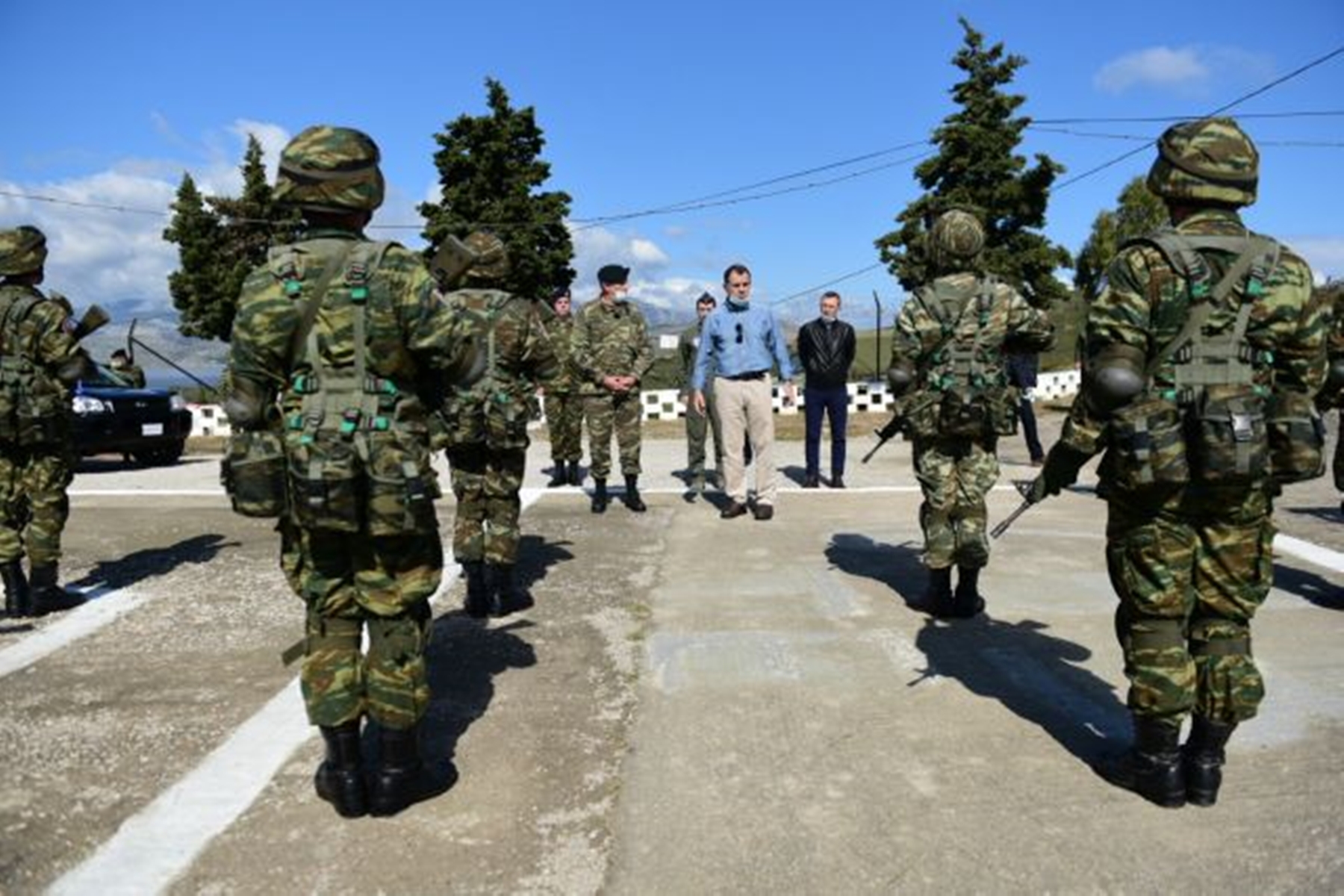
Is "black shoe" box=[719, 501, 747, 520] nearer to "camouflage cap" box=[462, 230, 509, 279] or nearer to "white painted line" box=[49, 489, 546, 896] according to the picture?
"camouflage cap" box=[462, 230, 509, 279]

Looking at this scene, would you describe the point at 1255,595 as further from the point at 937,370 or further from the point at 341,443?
the point at 341,443

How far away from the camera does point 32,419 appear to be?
533 centimetres

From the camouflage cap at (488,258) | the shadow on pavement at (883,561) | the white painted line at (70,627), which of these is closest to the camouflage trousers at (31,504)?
the white painted line at (70,627)

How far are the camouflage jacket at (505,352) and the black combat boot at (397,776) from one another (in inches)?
91.6

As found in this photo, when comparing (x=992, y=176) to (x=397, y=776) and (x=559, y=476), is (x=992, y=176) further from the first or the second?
(x=397, y=776)

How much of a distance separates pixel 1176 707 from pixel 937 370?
7.64 ft

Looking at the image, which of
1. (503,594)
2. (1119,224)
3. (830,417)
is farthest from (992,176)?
(503,594)

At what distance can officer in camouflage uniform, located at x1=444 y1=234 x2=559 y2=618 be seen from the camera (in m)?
5.22

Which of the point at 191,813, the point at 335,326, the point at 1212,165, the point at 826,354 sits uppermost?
the point at 1212,165

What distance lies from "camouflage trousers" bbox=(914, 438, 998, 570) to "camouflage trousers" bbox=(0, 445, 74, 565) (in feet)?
16.2

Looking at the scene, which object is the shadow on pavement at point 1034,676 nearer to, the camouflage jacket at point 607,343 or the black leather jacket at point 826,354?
the camouflage jacket at point 607,343

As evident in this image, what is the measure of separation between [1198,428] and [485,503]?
3.67 metres

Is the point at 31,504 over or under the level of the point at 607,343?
under

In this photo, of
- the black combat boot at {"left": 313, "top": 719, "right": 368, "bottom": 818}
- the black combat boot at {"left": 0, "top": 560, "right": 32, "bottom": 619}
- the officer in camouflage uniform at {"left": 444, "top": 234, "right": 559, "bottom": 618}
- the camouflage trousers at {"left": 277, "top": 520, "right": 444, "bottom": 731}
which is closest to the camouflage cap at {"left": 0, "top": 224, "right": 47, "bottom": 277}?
the black combat boot at {"left": 0, "top": 560, "right": 32, "bottom": 619}
